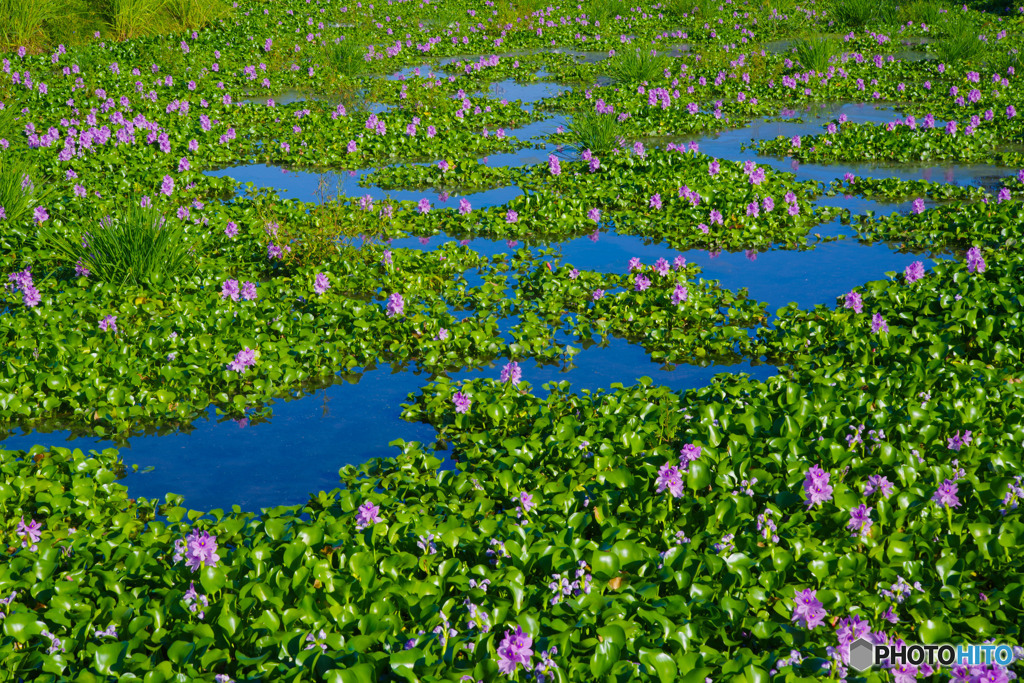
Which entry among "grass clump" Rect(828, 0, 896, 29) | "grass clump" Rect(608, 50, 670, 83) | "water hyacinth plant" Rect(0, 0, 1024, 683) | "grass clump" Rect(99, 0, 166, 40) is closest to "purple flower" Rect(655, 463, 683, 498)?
"water hyacinth plant" Rect(0, 0, 1024, 683)

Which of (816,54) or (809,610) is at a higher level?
(816,54)

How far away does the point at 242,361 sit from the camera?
5340 mm

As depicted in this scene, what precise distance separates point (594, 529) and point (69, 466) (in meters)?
2.80

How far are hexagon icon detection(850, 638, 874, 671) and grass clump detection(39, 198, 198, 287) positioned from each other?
5549 mm

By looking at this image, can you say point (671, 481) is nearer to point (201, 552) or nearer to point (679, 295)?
point (201, 552)

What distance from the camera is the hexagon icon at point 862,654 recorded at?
2.98 metres

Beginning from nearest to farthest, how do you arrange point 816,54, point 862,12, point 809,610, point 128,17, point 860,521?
point 809,610
point 860,521
point 816,54
point 128,17
point 862,12

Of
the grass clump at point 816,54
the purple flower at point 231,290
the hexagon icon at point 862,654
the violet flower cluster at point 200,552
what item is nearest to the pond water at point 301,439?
the violet flower cluster at point 200,552

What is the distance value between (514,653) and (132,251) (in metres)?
5.02

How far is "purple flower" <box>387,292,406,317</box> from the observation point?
237 inches

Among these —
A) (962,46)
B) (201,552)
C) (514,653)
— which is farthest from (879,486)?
(962,46)

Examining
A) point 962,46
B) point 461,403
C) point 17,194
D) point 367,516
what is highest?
point 17,194

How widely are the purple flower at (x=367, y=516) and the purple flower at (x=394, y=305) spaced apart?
2.44m

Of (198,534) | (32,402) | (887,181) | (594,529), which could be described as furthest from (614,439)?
(887,181)
